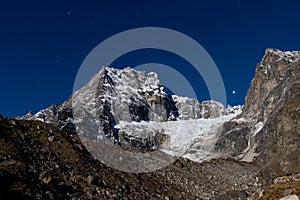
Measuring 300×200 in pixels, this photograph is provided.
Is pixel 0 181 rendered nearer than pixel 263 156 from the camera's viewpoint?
Yes

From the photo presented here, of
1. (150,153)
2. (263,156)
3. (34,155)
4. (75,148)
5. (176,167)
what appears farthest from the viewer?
(263,156)

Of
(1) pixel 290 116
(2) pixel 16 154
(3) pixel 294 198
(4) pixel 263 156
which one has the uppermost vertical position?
(1) pixel 290 116

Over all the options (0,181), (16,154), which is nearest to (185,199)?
(16,154)

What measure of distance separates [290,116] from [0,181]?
7878cm

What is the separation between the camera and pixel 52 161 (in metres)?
27.6

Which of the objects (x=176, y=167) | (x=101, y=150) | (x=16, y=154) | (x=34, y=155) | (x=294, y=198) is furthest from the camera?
(x=176, y=167)

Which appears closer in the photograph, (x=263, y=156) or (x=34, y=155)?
(x=34, y=155)

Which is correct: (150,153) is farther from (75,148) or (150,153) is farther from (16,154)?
(16,154)

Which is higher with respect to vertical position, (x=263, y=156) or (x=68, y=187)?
(x=263, y=156)

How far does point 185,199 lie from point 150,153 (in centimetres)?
1336

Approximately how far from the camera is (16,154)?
80.7 ft

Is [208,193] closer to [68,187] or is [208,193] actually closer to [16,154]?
[68,187]

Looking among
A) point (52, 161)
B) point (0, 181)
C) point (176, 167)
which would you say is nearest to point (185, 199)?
point (176, 167)

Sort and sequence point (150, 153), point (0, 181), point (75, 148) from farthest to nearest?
point (150, 153) < point (75, 148) < point (0, 181)
